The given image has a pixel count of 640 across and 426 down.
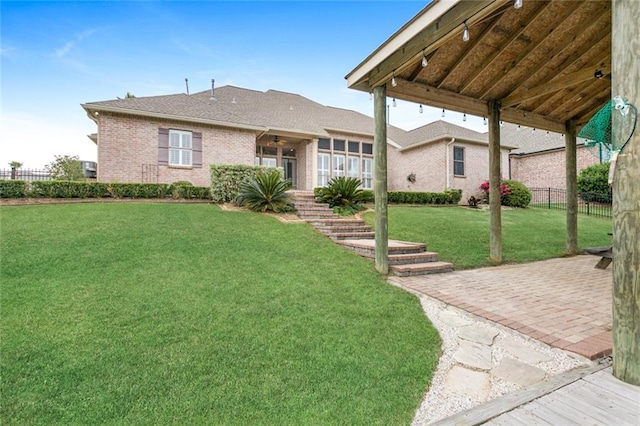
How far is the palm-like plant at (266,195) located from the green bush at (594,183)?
16384 mm

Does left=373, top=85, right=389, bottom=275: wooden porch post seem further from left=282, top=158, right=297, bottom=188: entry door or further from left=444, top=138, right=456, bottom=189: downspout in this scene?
left=444, top=138, right=456, bottom=189: downspout

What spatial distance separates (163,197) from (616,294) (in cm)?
1148

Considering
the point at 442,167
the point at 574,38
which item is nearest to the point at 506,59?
the point at 574,38

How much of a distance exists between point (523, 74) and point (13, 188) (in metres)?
13.1

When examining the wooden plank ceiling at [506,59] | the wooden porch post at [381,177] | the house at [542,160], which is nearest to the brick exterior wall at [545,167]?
the house at [542,160]

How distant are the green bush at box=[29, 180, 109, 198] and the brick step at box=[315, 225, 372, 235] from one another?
24.4ft

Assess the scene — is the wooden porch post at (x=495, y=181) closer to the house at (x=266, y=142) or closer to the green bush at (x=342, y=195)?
the green bush at (x=342, y=195)

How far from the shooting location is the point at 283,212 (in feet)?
30.3

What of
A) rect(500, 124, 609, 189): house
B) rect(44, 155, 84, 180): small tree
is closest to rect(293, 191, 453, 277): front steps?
rect(44, 155, 84, 180): small tree

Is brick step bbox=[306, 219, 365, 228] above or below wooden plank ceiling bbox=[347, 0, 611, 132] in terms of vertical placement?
below

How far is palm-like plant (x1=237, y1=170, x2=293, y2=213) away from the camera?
918cm

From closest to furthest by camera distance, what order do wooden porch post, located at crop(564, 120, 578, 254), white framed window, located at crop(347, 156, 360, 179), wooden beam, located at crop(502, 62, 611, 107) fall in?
1. wooden beam, located at crop(502, 62, 611, 107)
2. wooden porch post, located at crop(564, 120, 578, 254)
3. white framed window, located at crop(347, 156, 360, 179)

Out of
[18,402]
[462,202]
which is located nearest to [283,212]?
[18,402]

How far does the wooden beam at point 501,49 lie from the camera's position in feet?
13.5
